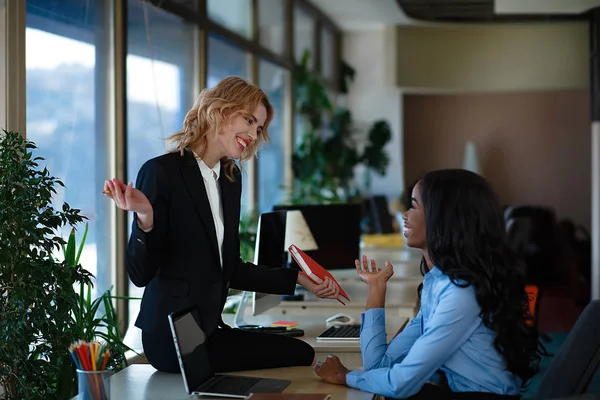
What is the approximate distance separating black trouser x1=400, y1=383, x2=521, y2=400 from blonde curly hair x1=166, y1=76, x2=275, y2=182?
1043 mm

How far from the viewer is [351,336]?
3.14 metres

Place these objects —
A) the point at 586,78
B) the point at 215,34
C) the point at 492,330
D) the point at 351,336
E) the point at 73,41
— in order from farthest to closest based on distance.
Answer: the point at 586,78
the point at 215,34
the point at 73,41
the point at 351,336
the point at 492,330

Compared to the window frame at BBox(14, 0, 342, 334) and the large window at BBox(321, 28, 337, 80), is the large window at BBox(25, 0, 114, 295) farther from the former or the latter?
the large window at BBox(321, 28, 337, 80)

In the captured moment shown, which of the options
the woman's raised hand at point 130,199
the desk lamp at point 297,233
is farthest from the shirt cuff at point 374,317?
the desk lamp at point 297,233

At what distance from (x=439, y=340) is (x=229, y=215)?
2.96ft

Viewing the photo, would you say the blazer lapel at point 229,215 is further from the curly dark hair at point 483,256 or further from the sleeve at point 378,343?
the curly dark hair at point 483,256

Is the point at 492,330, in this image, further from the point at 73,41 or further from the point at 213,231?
the point at 73,41

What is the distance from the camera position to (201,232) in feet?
8.44

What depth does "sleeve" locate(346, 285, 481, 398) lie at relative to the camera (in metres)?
2.14

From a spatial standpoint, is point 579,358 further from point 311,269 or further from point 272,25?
point 272,25

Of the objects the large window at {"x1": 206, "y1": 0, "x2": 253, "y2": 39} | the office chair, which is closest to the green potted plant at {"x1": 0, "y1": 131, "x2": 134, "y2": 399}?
the office chair

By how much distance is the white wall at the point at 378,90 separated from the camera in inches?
487

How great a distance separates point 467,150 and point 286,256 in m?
8.83

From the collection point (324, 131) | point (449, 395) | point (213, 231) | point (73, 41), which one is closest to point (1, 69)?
point (73, 41)
